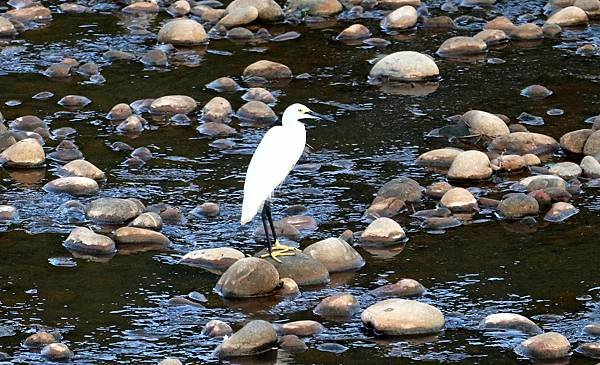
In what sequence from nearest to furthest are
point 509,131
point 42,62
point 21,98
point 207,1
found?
1. point 509,131
2. point 21,98
3. point 42,62
4. point 207,1

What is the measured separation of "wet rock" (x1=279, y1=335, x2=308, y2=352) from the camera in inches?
280

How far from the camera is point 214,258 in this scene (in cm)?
838

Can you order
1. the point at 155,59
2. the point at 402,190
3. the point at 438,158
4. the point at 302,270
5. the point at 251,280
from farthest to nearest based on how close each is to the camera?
the point at 155,59 < the point at 438,158 < the point at 402,190 < the point at 302,270 < the point at 251,280

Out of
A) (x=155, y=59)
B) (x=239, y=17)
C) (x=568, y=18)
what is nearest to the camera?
(x=155, y=59)

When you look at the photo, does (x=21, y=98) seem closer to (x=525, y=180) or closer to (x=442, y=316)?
(x=525, y=180)

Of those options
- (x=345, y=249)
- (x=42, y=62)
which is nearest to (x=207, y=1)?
(x=42, y=62)

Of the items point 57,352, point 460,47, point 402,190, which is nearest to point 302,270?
point 402,190

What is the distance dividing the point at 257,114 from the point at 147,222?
261cm

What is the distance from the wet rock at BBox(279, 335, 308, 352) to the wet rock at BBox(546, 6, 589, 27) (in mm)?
7612

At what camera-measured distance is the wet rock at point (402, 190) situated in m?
9.39

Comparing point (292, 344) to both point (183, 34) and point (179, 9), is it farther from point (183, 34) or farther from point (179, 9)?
point (179, 9)

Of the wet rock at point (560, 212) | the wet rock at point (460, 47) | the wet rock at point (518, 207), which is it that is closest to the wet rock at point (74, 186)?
the wet rock at point (518, 207)

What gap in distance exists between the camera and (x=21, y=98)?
39.4 feet

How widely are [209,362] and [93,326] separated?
0.87m
